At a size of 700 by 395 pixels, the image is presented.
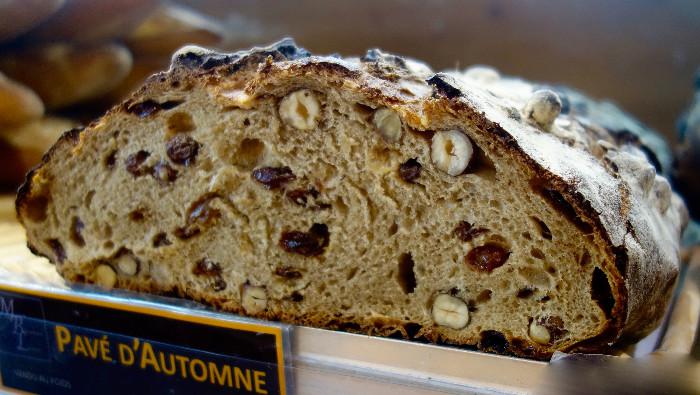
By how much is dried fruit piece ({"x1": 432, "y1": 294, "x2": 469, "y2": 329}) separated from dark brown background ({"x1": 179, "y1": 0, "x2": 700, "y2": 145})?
156 centimetres

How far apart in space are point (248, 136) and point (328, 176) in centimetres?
16

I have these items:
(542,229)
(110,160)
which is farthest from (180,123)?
(542,229)

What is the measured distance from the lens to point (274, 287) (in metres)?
1.18

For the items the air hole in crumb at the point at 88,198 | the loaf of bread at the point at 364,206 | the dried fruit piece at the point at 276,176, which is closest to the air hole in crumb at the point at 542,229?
the loaf of bread at the point at 364,206

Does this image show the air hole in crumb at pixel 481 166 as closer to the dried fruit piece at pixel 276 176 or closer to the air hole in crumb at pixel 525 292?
the air hole in crumb at pixel 525 292

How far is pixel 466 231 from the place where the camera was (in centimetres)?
100

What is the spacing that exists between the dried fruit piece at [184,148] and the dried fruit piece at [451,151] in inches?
17.5

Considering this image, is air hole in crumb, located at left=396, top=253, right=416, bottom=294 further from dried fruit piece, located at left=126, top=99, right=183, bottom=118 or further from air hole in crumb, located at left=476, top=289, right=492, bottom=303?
dried fruit piece, located at left=126, top=99, right=183, bottom=118

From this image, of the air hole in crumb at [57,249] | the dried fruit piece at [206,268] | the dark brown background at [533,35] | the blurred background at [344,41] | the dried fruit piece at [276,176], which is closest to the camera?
the dried fruit piece at [276,176]

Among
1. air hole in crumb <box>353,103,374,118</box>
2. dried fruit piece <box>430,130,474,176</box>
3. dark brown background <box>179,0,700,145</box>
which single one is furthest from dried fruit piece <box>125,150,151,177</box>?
dark brown background <box>179,0,700,145</box>

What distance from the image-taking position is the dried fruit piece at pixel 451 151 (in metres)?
0.96

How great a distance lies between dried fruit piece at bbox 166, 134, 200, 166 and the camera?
1.16m

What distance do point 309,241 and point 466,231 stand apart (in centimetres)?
28

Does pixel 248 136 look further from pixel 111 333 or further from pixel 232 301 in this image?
pixel 111 333
